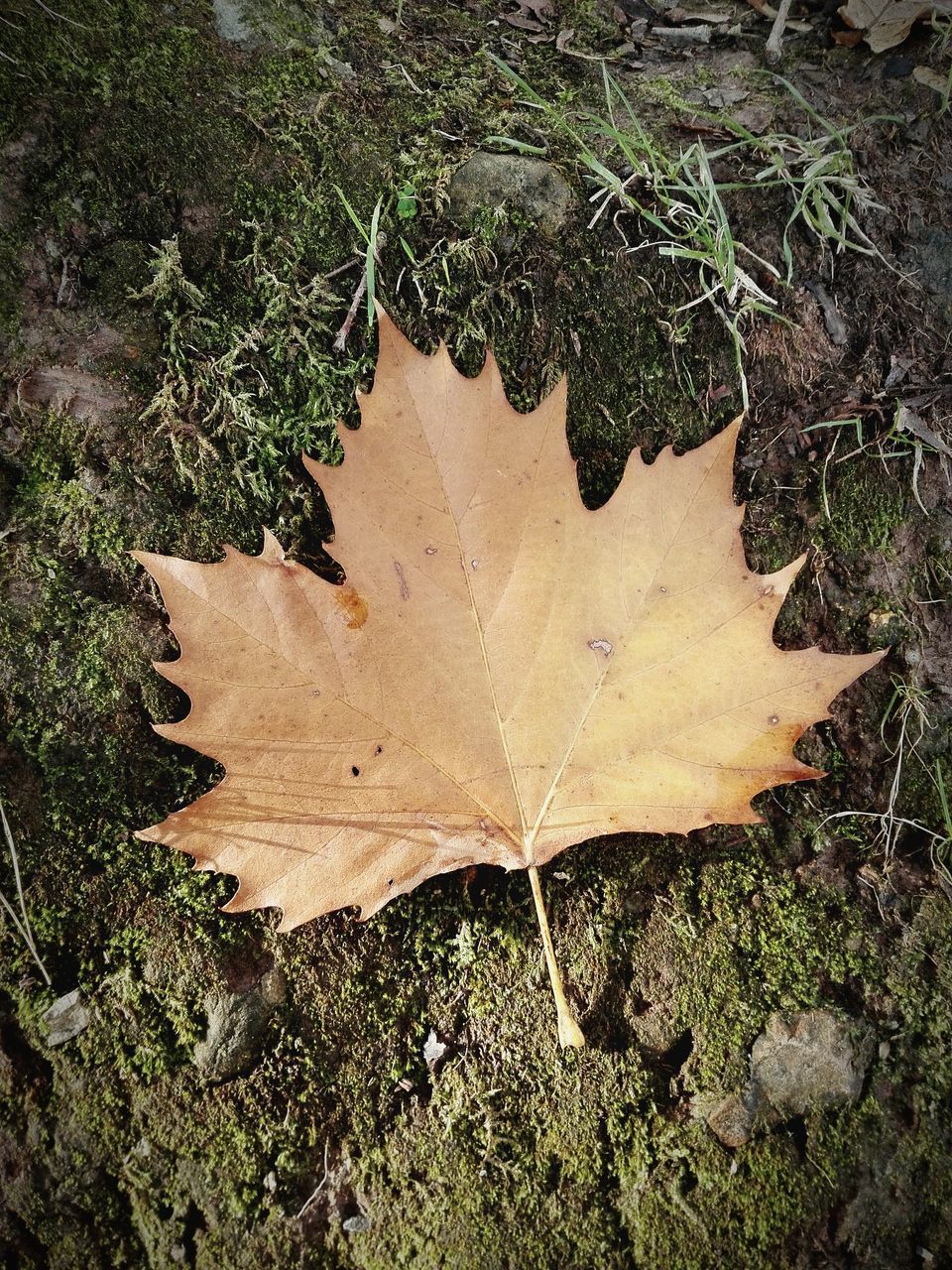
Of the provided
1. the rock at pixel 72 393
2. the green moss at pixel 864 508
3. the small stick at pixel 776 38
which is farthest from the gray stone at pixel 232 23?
the green moss at pixel 864 508

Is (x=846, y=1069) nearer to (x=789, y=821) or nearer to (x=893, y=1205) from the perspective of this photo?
(x=893, y=1205)

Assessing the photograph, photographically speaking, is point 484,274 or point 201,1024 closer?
point 201,1024

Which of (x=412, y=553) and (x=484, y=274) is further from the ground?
(x=484, y=274)

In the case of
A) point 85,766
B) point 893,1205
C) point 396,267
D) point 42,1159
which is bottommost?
point 893,1205

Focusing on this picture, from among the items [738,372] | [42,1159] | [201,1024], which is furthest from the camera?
[738,372]

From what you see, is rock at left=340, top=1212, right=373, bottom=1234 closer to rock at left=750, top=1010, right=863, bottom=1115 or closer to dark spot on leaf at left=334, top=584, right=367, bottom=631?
rock at left=750, top=1010, right=863, bottom=1115

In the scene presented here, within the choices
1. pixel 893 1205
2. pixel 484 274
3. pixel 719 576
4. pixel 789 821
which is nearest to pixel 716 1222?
pixel 893 1205

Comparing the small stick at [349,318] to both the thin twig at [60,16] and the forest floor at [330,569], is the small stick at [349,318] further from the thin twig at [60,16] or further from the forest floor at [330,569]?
the thin twig at [60,16]
